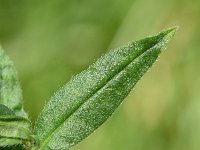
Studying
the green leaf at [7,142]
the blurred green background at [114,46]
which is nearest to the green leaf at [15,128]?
the green leaf at [7,142]

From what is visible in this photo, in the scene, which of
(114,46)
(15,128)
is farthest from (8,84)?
(114,46)

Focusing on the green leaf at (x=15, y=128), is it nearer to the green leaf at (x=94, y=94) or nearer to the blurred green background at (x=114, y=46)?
the green leaf at (x=94, y=94)

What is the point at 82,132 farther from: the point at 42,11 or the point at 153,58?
the point at 42,11

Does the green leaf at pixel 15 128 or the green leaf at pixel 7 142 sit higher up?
the green leaf at pixel 15 128

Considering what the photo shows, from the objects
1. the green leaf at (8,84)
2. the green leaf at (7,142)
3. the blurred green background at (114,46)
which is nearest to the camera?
the green leaf at (7,142)

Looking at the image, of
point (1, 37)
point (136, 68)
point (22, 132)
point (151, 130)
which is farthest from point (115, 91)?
point (1, 37)

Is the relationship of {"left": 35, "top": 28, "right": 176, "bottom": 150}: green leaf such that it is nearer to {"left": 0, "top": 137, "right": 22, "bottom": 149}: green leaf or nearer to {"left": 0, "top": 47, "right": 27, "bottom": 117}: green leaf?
{"left": 0, "top": 137, "right": 22, "bottom": 149}: green leaf
